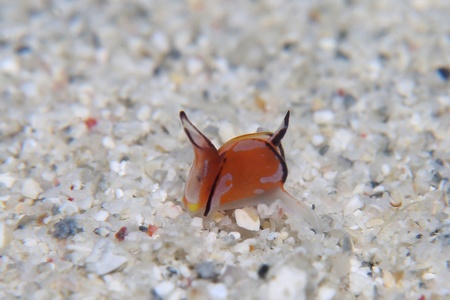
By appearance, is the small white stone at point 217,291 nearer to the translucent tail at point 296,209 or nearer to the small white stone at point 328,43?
the translucent tail at point 296,209

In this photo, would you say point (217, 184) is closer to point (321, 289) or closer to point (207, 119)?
point (321, 289)

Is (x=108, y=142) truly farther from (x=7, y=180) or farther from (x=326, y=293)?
(x=326, y=293)

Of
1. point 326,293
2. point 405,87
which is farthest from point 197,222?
point 405,87

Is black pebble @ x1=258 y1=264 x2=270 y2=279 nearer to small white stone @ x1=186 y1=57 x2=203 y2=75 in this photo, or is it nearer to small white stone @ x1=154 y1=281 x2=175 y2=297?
small white stone @ x1=154 y1=281 x2=175 y2=297

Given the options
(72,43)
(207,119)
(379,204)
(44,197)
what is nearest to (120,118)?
(207,119)

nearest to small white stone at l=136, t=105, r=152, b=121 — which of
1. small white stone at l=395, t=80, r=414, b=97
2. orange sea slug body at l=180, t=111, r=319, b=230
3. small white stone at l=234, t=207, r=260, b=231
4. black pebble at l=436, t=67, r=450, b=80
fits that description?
orange sea slug body at l=180, t=111, r=319, b=230

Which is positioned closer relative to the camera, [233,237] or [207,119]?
[233,237]
